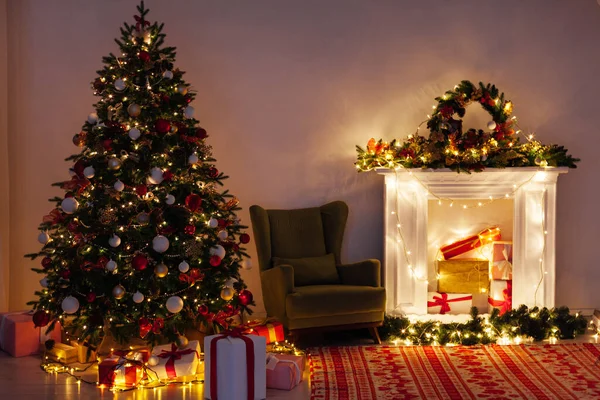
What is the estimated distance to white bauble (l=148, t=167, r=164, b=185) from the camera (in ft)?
18.1

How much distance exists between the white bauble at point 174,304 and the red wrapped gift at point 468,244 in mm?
2712

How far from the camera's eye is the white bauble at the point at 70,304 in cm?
538

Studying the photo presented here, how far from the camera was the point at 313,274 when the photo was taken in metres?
6.61

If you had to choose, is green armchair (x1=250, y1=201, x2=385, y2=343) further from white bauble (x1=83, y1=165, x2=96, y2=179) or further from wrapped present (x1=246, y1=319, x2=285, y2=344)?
white bauble (x1=83, y1=165, x2=96, y2=179)

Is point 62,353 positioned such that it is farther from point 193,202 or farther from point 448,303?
point 448,303

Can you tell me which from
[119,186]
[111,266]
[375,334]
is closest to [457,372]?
[375,334]

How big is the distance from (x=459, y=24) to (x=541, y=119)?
1.11m

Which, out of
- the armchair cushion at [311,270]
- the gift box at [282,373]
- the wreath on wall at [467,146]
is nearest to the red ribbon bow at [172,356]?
the gift box at [282,373]

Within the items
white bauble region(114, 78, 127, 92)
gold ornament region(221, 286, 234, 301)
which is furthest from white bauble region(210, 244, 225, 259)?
white bauble region(114, 78, 127, 92)

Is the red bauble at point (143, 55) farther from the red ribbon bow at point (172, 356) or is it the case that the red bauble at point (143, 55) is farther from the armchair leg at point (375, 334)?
the armchair leg at point (375, 334)

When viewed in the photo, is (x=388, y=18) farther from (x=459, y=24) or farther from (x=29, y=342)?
(x=29, y=342)

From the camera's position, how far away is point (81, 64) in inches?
279

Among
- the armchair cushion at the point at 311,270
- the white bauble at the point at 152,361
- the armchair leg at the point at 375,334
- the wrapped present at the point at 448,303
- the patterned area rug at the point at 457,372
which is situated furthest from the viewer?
the wrapped present at the point at 448,303

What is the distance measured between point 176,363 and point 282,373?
692 mm
